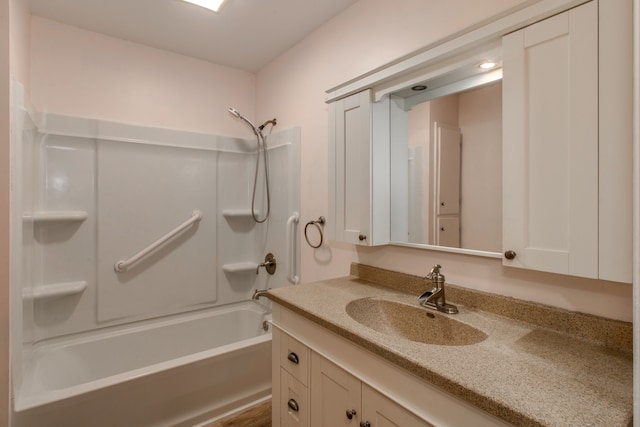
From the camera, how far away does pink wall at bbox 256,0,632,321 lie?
3.46 ft

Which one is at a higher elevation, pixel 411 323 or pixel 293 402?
pixel 411 323

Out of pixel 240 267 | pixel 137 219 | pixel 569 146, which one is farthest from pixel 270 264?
pixel 569 146

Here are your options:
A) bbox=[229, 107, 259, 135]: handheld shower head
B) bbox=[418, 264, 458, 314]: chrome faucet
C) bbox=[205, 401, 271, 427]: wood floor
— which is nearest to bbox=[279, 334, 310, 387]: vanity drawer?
bbox=[418, 264, 458, 314]: chrome faucet

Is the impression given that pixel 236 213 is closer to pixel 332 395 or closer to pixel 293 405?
pixel 293 405

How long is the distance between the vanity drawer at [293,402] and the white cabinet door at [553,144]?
0.93 meters

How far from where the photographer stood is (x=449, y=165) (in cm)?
140

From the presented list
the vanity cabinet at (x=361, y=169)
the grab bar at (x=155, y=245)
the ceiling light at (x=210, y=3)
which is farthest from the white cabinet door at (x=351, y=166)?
the grab bar at (x=155, y=245)

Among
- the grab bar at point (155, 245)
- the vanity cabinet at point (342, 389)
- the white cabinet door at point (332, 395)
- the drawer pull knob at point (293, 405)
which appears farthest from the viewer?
the grab bar at point (155, 245)

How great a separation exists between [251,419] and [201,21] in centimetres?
246

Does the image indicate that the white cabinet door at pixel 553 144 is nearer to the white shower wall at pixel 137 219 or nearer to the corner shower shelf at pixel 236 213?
the white shower wall at pixel 137 219

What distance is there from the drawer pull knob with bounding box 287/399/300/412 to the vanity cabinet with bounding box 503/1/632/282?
99 cm

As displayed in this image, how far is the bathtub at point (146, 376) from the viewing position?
4.95ft

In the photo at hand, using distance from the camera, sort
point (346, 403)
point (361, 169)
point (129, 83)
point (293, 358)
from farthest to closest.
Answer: point (129, 83), point (361, 169), point (293, 358), point (346, 403)

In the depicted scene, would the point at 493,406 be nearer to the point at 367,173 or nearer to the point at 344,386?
the point at 344,386
